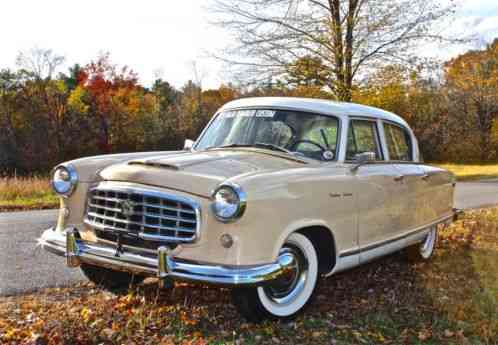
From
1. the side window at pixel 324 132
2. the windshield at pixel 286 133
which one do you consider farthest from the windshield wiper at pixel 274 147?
the side window at pixel 324 132

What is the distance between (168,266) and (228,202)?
600 mm

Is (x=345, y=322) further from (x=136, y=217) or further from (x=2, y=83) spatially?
(x=2, y=83)

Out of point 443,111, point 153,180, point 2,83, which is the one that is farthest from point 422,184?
point 2,83

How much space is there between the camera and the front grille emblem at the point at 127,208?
12.0 ft

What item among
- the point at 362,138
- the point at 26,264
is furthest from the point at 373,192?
the point at 26,264

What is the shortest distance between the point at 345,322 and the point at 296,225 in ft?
3.11

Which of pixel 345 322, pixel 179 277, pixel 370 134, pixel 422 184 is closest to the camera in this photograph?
pixel 179 277

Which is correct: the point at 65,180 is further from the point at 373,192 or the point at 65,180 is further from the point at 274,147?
the point at 373,192

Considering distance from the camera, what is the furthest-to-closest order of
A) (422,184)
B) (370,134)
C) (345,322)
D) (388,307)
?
(422,184) → (370,134) → (388,307) → (345,322)

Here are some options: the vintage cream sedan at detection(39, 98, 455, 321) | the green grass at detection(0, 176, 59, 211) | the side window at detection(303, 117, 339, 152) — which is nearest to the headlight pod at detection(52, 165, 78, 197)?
the vintage cream sedan at detection(39, 98, 455, 321)

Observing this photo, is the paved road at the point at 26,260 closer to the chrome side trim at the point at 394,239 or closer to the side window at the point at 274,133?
the side window at the point at 274,133

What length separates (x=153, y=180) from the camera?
12.0 ft

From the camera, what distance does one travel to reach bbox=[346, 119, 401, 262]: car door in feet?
15.0

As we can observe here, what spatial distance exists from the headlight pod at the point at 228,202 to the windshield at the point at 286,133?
1.37 meters
